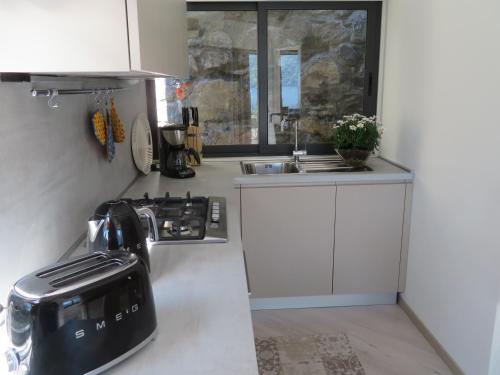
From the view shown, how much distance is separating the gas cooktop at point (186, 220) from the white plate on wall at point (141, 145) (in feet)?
1.66

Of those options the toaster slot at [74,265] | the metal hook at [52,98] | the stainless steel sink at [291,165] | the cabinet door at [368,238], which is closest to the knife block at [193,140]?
the stainless steel sink at [291,165]

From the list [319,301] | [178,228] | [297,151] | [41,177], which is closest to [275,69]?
[297,151]

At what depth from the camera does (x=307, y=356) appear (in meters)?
2.44

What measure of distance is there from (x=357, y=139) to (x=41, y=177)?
6.59 ft

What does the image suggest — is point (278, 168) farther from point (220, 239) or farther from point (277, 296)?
point (220, 239)

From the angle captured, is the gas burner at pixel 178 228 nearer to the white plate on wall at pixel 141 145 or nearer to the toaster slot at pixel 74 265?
the toaster slot at pixel 74 265

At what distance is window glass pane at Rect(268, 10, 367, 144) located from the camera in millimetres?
3176

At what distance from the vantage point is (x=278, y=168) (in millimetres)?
3209

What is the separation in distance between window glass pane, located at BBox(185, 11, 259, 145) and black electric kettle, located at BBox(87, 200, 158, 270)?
2.03 m

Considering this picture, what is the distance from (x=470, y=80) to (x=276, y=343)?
5.58ft

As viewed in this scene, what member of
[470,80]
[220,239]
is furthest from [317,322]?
[470,80]

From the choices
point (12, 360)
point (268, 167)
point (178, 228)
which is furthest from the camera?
point (268, 167)

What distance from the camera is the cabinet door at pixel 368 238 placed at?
8.98 ft

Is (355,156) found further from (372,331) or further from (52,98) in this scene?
(52,98)
